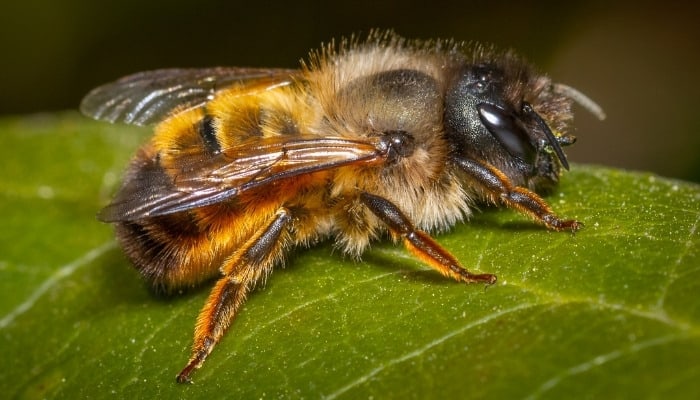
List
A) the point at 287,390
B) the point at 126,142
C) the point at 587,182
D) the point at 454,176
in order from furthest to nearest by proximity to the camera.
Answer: the point at 126,142 → the point at 587,182 → the point at 454,176 → the point at 287,390

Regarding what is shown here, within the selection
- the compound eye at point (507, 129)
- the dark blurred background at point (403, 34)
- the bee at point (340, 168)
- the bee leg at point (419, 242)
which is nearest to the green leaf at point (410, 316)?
the bee leg at point (419, 242)

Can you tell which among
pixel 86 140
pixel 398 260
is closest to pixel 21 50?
pixel 86 140

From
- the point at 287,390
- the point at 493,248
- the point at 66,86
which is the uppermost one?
the point at 493,248

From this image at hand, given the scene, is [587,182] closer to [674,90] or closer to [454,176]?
[454,176]

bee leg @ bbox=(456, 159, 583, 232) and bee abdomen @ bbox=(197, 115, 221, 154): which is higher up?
bee leg @ bbox=(456, 159, 583, 232)

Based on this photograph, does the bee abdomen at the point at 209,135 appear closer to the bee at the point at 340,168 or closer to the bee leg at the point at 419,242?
the bee at the point at 340,168

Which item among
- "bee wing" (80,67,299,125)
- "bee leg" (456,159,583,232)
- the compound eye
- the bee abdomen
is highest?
the compound eye

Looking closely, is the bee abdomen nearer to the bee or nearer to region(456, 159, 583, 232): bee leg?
the bee

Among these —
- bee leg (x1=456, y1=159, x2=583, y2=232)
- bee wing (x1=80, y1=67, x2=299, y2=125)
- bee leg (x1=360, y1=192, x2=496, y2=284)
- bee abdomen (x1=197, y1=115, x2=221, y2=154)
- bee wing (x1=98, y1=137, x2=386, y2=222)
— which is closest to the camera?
bee leg (x1=360, y1=192, x2=496, y2=284)

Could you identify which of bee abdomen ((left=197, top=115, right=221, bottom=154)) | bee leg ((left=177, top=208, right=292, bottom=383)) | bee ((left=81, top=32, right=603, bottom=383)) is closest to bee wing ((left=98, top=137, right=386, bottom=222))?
bee ((left=81, top=32, right=603, bottom=383))
